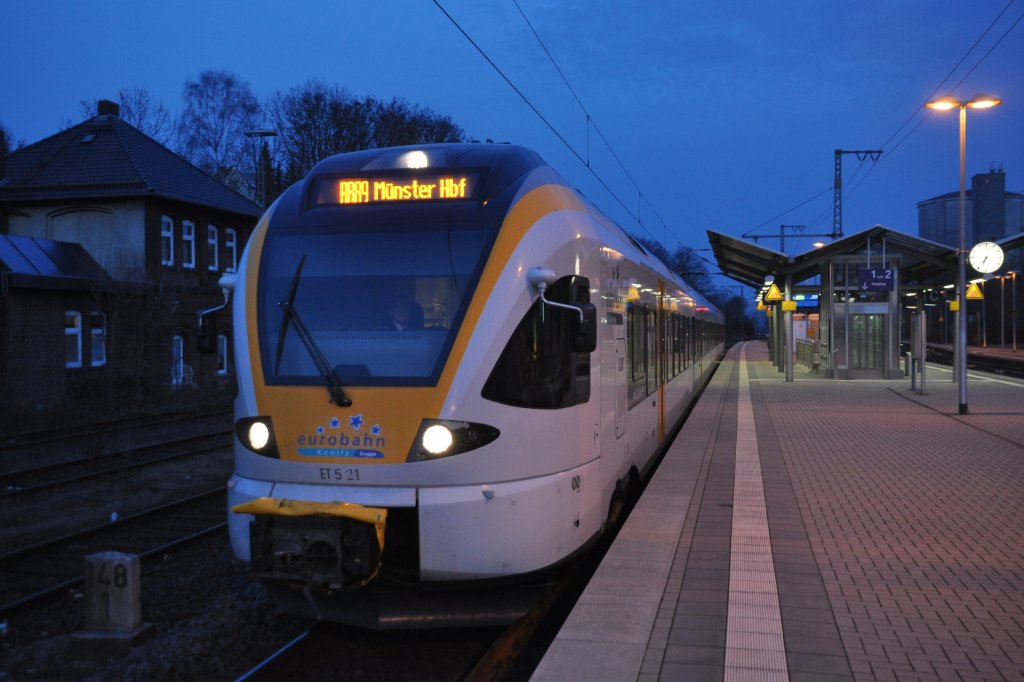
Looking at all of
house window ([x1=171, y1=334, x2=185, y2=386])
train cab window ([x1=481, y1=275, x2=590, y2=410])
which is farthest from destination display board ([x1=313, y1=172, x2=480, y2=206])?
house window ([x1=171, y1=334, x2=185, y2=386])

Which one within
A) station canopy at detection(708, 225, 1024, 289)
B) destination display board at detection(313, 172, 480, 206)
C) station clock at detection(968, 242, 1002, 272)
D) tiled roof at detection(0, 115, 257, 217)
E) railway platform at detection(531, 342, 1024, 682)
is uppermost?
tiled roof at detection(0, 115, 257, 217)

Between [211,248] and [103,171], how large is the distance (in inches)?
170

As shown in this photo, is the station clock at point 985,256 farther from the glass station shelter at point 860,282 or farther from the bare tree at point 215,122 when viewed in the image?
the bare tree at point 215,122

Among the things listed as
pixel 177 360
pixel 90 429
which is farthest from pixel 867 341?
pixel 90 429

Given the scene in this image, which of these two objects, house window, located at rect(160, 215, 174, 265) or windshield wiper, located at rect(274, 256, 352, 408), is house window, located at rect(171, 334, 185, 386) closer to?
house window, located at rect(160, 215, 174, 265)

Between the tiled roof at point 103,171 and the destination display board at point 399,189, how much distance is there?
Result: 22667mm

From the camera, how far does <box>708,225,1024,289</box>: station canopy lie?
25.7 m

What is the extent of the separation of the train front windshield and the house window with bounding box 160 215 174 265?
78.4ft

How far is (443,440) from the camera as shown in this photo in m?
5.23

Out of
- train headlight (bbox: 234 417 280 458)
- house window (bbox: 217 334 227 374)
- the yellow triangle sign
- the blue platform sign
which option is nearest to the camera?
train headlight (bbox: 234 417 280 458)

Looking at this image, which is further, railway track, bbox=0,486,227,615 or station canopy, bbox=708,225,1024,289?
station canopy, bbox=708,225,1024,289

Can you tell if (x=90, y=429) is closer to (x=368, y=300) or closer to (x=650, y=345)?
(x=650, y=345)

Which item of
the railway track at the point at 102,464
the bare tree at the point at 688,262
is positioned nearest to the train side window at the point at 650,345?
the railway track at the point at 102,464

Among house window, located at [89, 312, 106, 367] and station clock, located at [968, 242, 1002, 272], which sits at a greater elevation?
station clock, located at [968, 242, 1002, 272]
